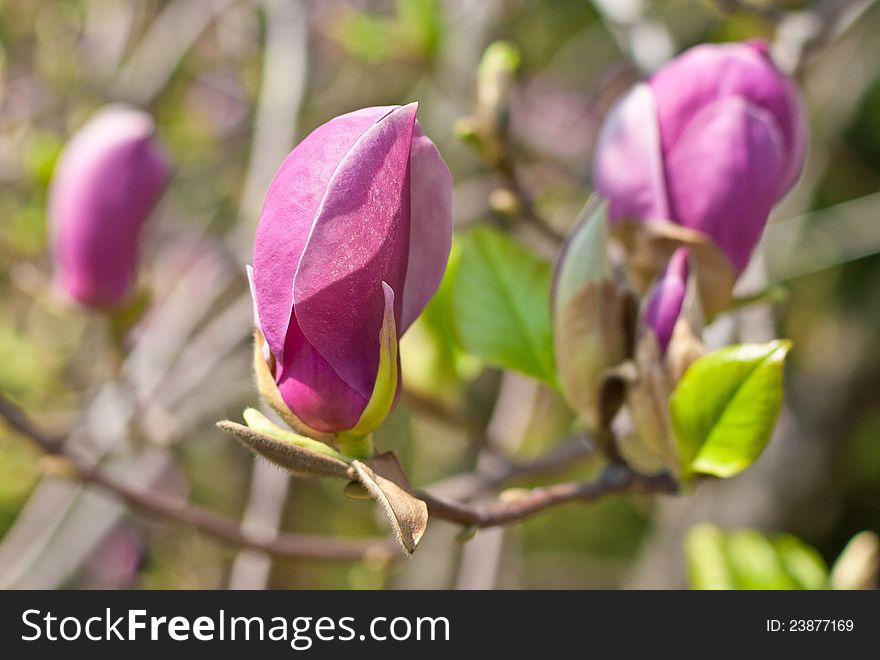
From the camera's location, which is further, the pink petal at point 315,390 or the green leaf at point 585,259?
the green leaf at point 585,259

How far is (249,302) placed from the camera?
1229mm

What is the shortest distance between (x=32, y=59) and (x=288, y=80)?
1.00 metres

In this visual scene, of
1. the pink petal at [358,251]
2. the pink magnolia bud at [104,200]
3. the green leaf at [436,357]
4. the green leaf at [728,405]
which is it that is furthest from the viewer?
the pink magnolia bud at [104,200]

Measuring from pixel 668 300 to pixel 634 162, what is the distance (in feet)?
0.29

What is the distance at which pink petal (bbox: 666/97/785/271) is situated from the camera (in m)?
0.50

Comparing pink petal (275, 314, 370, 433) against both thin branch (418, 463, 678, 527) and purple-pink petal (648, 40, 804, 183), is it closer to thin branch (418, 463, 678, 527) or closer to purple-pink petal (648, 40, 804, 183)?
thin branch (418, 463, 678, 527)

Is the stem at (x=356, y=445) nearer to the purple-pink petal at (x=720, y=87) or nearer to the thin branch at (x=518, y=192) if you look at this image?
the purple-pink petal at (x=720, y=87)

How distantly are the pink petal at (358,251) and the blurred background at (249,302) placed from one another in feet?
0.98

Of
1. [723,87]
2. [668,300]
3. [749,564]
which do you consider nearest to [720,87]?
[723,87]

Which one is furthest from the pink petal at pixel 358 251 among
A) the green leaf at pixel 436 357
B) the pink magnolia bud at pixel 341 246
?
the green leaf at pixel 436 357

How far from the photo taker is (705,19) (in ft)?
5.95

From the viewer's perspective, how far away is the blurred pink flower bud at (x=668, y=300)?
19.3 inches

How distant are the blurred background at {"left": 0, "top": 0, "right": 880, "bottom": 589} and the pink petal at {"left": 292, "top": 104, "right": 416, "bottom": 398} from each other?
0.98 ft

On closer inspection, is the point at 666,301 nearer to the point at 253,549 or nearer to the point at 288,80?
the point at 253,549
